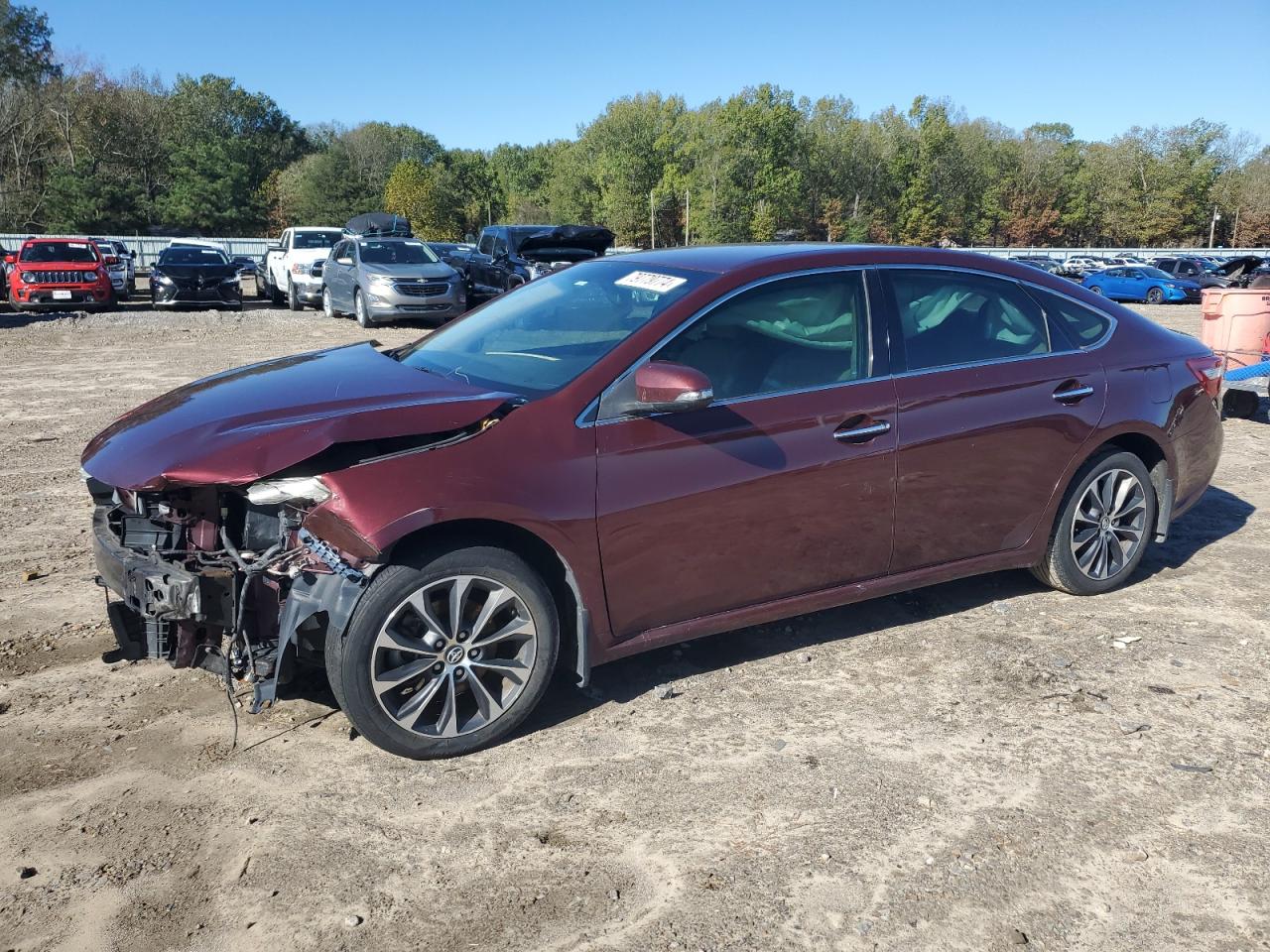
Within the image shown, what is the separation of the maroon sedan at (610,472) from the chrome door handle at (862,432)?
1 centimetres

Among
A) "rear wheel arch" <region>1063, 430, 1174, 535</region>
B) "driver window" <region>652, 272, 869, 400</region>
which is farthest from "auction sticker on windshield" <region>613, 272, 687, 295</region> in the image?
"rear wheel arch" <region>1063, 430, 1174, 535</region>

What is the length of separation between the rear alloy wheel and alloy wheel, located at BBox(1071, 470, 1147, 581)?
1555 cm

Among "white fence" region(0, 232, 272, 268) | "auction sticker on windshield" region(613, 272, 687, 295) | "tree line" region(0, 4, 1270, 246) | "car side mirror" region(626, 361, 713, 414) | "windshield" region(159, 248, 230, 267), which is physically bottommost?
"car side mirror" region(626, 361, 713, 414)

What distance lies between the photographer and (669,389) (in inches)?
142

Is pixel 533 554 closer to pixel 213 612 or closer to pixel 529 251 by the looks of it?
pixel 213 612

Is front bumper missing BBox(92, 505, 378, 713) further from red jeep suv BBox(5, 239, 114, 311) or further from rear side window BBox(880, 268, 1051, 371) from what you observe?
red jeep suv BBox(5, 239, 114, 311)

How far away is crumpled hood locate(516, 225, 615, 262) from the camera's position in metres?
20.0

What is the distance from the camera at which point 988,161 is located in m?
96.0

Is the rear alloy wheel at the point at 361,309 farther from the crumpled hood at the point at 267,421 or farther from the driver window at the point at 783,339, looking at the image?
the driver window at the point at 783,339

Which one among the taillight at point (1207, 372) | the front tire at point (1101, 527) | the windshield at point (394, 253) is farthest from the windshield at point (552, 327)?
the windshield at point (394, 253)

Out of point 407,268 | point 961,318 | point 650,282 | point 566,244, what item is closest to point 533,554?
point 650,282

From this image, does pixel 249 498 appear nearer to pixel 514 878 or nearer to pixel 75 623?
pixel 514 878

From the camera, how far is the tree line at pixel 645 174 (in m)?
68.9

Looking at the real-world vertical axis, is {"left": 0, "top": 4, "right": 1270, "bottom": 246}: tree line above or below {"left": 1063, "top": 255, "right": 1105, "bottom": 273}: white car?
above
